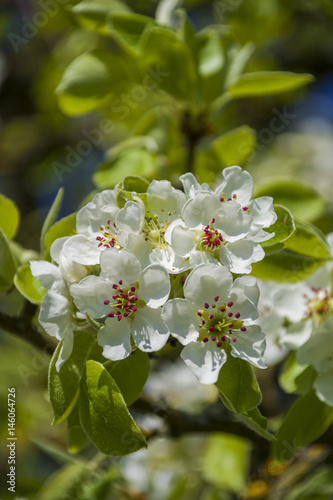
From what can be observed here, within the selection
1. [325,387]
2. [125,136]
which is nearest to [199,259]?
[325,387]

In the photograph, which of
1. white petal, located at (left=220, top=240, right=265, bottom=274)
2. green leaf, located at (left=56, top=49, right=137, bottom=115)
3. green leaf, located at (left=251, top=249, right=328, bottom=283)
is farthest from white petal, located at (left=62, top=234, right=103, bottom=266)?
green leaf, located at (left=56, top=49, right=137, bottom=115)

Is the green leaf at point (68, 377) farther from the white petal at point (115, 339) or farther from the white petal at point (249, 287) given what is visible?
the white petal at point (249, 287)

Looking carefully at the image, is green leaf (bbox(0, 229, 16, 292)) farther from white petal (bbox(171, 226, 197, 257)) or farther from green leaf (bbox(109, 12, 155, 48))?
green leaf (bbox(109, 12, 155, 48))

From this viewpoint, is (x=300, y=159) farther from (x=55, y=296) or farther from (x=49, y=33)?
(x=55, y=296)

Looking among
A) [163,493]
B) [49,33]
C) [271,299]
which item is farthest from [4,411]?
[49,33]

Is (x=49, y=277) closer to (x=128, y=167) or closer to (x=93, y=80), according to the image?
(x=128, y=167)

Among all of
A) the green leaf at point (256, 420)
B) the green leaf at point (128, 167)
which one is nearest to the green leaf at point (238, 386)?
the green leaf at point (256, 420)
